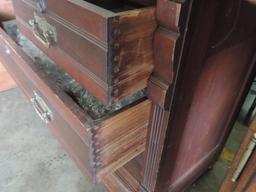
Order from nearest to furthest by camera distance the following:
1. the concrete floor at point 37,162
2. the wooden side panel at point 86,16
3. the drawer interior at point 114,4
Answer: the wooden side panel at point 86,16
the drawer interior at point 114,4
the concrete floor at point 37,162

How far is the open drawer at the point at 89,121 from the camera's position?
18.7 inches

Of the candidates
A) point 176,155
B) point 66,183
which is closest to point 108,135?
point 176,155

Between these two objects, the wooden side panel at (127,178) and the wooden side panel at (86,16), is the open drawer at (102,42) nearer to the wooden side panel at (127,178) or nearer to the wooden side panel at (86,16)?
the wooden side panel at (86,16)

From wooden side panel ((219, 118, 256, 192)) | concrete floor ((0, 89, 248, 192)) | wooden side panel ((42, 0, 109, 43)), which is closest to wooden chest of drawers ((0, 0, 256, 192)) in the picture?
wooden side panel ((42, 0, 109, 43))

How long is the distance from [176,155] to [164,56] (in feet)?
1.08

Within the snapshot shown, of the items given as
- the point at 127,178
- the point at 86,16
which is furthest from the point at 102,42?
the point at 127,178

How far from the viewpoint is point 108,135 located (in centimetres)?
49

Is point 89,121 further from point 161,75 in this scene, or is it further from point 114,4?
point 114,4

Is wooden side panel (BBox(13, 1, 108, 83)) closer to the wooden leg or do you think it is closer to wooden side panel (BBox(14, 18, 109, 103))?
wooden side panel (BBox(14, 18, 109, 103))

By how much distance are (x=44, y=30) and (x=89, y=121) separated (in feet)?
0.82

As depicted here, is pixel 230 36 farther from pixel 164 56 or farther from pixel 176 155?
pixel 176 155

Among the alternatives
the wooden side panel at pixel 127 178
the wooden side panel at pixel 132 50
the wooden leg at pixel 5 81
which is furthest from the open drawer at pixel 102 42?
the wooden leg at pixel 5 81

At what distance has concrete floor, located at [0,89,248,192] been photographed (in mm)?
967

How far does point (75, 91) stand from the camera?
59 centimetres
